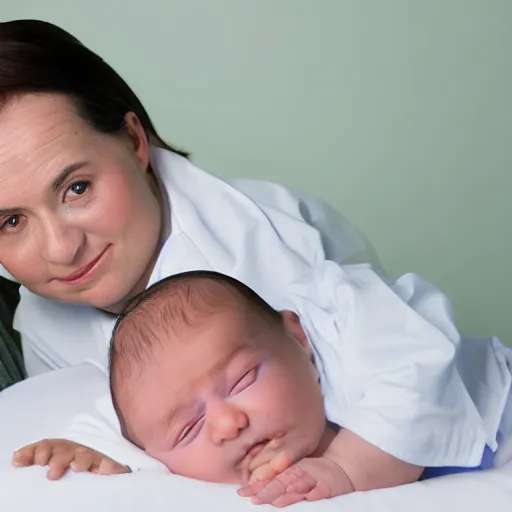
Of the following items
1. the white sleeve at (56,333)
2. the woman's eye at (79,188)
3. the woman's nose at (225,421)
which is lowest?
the white sleeve at (56,333)

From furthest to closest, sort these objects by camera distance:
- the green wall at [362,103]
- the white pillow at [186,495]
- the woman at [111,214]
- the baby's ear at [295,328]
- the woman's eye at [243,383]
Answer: the green wall at [362,103], the woman at [111,214], the baby's ear at [295,328], the woman's eye at [243,383], the white pillow at [186,495]

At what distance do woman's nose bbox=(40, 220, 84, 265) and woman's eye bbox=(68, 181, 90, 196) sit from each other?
0.16 feet

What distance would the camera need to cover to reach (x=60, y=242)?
1313 millimetres

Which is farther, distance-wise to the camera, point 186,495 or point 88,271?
point 88,271

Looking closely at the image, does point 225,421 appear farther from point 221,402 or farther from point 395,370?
point 395,370

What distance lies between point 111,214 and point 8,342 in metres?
0.46

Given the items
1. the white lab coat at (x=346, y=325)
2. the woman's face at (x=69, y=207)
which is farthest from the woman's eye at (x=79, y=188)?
the white lab coat at (x=346, y=325)

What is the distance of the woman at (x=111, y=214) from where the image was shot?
4.29 ft

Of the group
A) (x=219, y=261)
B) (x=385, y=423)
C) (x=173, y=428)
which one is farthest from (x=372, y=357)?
(x=219, y=261)

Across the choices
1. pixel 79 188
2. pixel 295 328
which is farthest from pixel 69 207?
pixel 295 328

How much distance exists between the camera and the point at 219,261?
1.44 meters

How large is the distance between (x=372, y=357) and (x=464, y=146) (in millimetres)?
1206

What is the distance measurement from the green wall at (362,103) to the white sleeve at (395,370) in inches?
41.3

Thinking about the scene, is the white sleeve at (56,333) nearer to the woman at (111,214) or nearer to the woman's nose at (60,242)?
the woman at (111,214)
